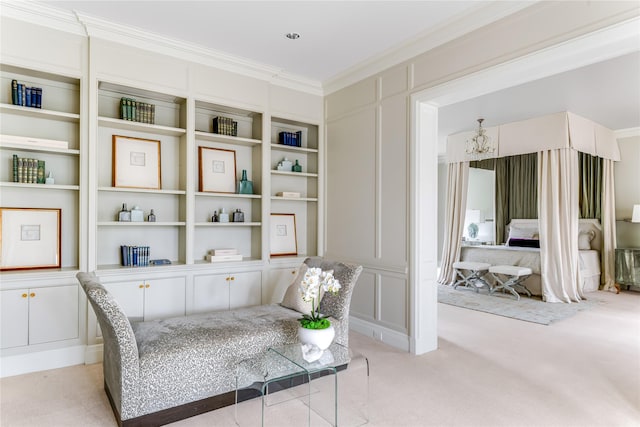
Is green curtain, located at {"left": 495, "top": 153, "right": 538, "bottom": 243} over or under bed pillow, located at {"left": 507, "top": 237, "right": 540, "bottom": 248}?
over

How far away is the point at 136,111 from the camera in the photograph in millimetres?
3557

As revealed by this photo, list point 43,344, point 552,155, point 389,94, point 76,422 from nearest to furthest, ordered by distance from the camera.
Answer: point 76,422 < point 43,344 < point 389,94 < point 552,155

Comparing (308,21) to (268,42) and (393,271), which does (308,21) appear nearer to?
(268,42)

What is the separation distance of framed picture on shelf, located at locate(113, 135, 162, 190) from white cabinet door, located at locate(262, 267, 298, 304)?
5.10ft

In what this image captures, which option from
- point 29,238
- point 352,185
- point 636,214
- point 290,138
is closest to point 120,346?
point 29,238

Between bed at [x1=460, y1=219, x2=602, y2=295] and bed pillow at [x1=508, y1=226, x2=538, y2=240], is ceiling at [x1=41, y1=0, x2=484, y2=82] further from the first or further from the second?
bed pillow at [x1=508, y1=226, x2=538, y2=240]

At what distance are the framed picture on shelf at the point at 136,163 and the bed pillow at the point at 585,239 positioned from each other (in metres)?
7.26

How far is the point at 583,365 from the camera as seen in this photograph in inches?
129

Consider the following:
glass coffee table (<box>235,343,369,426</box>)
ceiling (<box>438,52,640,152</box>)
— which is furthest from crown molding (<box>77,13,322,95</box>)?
glass coffee table (<box>235,343,369,426</box>)

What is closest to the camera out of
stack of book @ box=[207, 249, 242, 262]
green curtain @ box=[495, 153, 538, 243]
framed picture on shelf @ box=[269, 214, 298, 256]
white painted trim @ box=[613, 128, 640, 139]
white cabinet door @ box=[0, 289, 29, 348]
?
white cabinet door @ box=[0, 289, 29, 348]

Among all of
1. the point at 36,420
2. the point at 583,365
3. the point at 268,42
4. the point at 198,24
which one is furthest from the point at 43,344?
the point at 583,365

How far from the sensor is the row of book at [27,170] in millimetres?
3082

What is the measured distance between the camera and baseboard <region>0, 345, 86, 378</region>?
294 cm

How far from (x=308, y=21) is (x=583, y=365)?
3781mm
